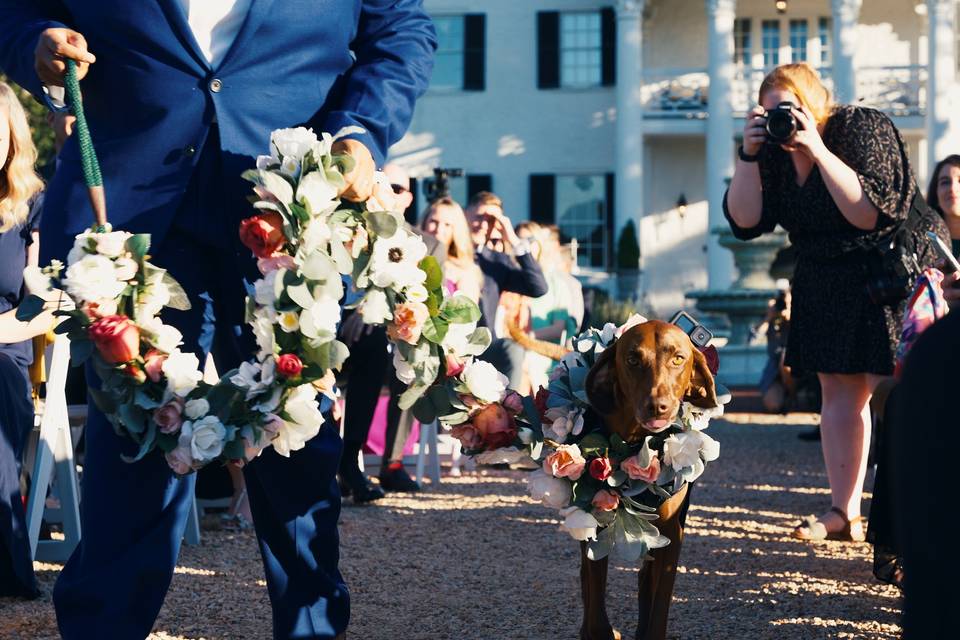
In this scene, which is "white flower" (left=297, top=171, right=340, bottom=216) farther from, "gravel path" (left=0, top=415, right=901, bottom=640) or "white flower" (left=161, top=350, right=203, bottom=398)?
"gravel path" (left=0, top=415, right=901, bottom=640)

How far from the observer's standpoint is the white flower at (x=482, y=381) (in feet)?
11.3

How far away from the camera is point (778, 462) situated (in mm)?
9578

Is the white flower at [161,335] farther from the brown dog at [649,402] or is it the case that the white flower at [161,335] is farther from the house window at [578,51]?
the house window at [578,51]

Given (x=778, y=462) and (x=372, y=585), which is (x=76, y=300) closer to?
(x=372, y=585)

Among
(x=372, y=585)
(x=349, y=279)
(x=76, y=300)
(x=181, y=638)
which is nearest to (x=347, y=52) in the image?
(x=349, y=279)

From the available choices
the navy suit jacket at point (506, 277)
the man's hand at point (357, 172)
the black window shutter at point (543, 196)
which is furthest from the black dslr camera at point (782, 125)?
the black window shutter at point (543, 196)

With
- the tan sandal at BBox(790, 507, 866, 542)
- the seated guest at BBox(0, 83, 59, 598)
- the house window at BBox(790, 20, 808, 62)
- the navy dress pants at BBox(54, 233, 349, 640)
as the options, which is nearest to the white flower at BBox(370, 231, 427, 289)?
the navy dress pants at BBox(54, 233, 349, 640)

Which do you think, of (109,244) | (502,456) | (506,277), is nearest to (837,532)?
(502,456)

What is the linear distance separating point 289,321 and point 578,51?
2942cm

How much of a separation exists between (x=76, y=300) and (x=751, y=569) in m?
3.18

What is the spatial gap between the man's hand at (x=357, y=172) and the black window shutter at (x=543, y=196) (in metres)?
28.5

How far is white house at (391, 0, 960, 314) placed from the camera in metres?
30.6

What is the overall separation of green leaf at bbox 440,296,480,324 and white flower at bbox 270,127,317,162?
0.54m

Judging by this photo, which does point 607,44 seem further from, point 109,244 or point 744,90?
point 109,244
